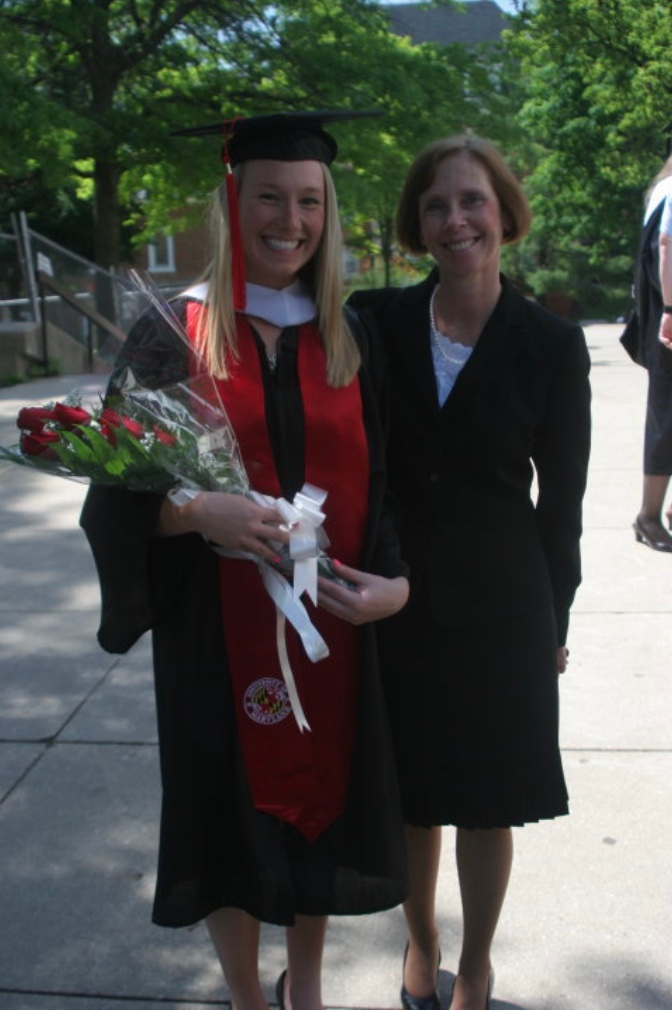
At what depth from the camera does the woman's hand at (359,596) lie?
6.84ft

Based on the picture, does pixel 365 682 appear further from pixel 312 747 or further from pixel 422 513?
pixel 422 513

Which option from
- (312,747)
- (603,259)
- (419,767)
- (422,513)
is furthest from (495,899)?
(603,259)

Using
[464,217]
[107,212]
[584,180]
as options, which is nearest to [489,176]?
[464,217]

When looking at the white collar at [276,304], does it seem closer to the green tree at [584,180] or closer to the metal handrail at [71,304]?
the metal handrail at [71,304]

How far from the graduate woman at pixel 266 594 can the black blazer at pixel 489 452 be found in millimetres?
126

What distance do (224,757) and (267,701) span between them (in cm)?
14

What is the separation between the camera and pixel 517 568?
7.77 ft

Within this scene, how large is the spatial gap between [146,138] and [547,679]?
14296mm

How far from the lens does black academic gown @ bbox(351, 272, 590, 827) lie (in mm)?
2330

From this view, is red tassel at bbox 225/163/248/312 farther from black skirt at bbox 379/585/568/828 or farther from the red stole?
black skirt at bbox 379/585/568/828

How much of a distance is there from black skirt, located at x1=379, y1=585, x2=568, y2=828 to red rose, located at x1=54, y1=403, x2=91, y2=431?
77cm

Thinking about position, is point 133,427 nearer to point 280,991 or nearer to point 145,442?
point 145,442

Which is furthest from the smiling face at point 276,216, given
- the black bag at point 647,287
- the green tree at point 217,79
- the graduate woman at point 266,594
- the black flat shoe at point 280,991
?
the green tree at point 217,79

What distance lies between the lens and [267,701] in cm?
221
